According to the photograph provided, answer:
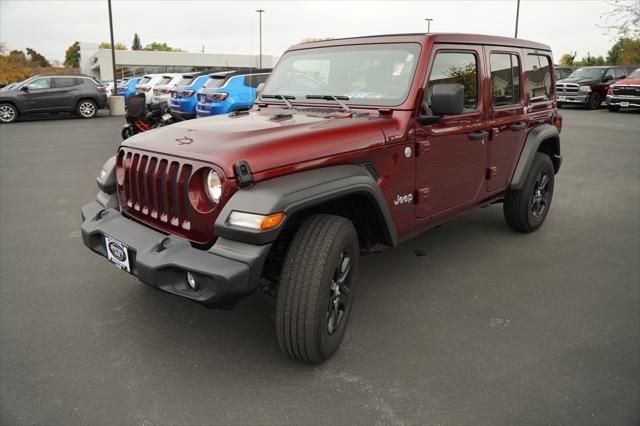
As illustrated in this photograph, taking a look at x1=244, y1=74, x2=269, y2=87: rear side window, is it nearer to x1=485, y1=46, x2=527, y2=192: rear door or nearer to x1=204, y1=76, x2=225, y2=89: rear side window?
x1=204, y1=76, x2=225, y2=89: rear side window

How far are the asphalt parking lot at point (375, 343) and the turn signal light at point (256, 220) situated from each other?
93 centimetres

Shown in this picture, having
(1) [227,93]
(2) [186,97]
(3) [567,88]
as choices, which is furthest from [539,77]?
(3) [567,88]

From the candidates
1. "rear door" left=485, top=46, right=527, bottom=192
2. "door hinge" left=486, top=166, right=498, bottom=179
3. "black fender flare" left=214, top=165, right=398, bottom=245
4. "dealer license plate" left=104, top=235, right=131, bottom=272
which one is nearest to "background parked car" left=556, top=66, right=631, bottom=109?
"rear door" left=485, top=46, right=527, bottom=192

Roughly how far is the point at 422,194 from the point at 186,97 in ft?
42.4

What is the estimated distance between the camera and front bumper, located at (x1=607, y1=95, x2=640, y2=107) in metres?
18.4

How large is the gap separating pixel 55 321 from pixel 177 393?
1.30 m

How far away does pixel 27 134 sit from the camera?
13695 millimetres

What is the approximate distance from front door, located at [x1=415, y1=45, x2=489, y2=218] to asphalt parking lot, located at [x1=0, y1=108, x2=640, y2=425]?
72 centimetres

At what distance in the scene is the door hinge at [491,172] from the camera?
4.41 m

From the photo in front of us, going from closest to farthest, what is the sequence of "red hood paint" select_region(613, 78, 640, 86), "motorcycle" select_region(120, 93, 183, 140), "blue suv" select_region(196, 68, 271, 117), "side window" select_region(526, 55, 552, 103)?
"side window" select_region(526, 55, 552, 103) → "motorcycle" select_region(120, 93, 183, 140) → "blue suv" select_region(196, 68, 271, 117) → "red hood paint" select_region(613, 78, 640, 86)

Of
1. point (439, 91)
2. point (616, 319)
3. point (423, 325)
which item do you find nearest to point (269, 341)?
point (423, 325)

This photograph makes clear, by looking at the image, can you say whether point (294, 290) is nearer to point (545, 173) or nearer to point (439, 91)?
point (439, 91)

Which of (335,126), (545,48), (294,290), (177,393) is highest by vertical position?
(545,48)

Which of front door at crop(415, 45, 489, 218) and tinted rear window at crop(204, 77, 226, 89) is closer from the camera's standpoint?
front door at crop(415, 45, 489, 218)
